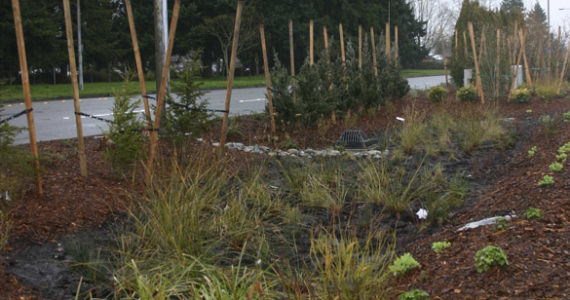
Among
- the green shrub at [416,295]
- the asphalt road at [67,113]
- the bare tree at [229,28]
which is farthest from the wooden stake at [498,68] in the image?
the bare tree at [229,28]

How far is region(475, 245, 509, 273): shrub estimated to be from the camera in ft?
11.6

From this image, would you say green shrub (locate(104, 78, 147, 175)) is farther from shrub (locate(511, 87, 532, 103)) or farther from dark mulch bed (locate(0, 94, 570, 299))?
shrub (locate(511, 87, 532, 103))

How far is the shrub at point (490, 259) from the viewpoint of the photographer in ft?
11.6

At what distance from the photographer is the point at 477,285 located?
3.50 m

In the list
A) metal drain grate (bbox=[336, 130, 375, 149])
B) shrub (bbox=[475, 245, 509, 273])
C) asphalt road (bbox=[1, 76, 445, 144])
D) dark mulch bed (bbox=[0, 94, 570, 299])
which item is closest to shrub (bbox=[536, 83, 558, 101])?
asphalt road (bbox=[1, 76, 445, 144])

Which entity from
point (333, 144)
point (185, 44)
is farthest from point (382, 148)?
point (185, 44)

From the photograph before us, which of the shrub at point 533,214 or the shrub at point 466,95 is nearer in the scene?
the shrub at point 533,214

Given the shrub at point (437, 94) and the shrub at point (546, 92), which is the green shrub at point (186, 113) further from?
the shrub at point (546, 92)

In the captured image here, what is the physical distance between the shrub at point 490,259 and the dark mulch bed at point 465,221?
0.05 meters

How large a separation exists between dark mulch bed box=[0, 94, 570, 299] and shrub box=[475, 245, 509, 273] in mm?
48

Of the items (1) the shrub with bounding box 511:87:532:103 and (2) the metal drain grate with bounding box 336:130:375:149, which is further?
(1) the shrub with bounding box 511:87:532:103

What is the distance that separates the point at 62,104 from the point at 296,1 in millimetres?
22302

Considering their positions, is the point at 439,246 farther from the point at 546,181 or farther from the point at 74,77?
the point at 74,77

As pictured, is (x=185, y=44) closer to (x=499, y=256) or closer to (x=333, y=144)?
(x=333, y=144)
